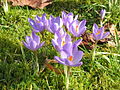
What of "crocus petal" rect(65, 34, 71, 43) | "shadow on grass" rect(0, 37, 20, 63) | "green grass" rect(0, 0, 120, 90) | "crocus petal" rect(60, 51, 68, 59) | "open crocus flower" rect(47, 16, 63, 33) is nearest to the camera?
"crocus petal" rect(60, 51, 68, 59)

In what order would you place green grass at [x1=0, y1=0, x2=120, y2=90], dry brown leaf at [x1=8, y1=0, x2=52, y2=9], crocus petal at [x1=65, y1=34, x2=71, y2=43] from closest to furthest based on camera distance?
1. crocus petal at [x1=65, y1=34, x2=71, y2=43]
2. green grass at [x1=0, y1=0, x2=120, y2=90]
3. dry brown leaf at [x1=8, y1=0, x2=52, y2=9]

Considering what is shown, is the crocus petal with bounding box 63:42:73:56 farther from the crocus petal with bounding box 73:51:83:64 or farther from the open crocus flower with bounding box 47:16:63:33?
the open crocus flower with bounding box 47:16:63:33

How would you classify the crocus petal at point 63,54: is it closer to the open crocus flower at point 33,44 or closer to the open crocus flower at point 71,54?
the open crocus flower at point 71,54

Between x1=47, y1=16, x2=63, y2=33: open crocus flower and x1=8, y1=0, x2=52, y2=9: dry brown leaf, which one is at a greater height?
x1=8, y1=0, x2=52, y2=9: dry brown leaf

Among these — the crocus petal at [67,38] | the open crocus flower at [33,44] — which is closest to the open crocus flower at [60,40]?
the crocus petal at [67,38]

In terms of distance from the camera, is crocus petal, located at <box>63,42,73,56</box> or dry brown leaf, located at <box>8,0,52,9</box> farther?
dry brown leaf, located at <box>8,0,52,9</box>

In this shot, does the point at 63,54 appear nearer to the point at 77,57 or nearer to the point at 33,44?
the point at 77,57

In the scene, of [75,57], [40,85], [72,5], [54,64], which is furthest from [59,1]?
[75,57]

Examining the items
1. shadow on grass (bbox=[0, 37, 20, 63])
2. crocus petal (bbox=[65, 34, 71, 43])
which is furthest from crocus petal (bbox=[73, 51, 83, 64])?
shadow on grass (bbox=[0, 37, 20, 63])

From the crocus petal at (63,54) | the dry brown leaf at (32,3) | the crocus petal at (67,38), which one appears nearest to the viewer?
the crocus petal at (63,54)
